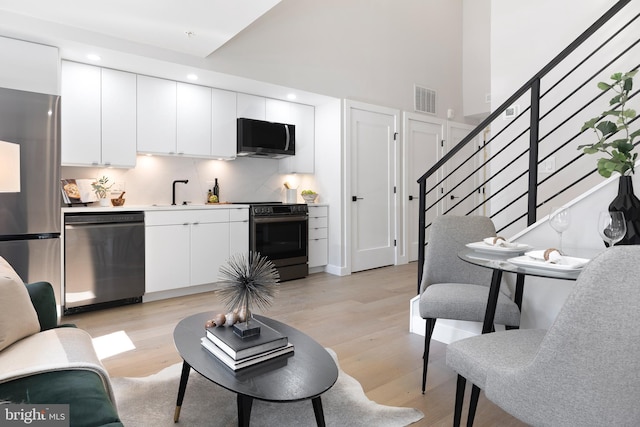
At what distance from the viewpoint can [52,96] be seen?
10.6ft

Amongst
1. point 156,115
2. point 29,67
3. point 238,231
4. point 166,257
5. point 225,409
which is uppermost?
point 29,67

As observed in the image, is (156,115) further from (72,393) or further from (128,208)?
(72,393)

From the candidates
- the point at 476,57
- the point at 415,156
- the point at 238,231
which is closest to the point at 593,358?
the point at 238,231

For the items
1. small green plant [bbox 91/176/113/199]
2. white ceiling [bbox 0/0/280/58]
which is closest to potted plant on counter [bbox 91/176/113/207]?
small green plant [bbox 91/176/113/199]

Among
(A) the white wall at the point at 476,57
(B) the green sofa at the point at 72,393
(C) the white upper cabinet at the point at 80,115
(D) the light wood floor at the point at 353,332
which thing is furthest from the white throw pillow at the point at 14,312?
(A) the white wall at the point at 476,57

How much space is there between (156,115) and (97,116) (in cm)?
56

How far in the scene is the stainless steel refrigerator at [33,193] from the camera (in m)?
3.05

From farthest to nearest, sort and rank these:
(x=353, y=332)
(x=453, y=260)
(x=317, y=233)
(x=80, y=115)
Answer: (x=317, y=233) → (x=80, y=115) → (x=353, y=332) → (x=453, y=260)

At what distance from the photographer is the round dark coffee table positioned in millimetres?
1310

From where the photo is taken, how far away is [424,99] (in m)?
6.11

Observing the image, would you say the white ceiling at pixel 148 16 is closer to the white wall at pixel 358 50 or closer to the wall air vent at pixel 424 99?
the white wall at pixel 358 50

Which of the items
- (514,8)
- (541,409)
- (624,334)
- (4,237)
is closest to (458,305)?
(541,409)

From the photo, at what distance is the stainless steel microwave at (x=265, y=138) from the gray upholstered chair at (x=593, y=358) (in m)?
3.97

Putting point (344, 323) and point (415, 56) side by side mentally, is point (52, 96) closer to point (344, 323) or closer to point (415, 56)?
point (344, 323)
